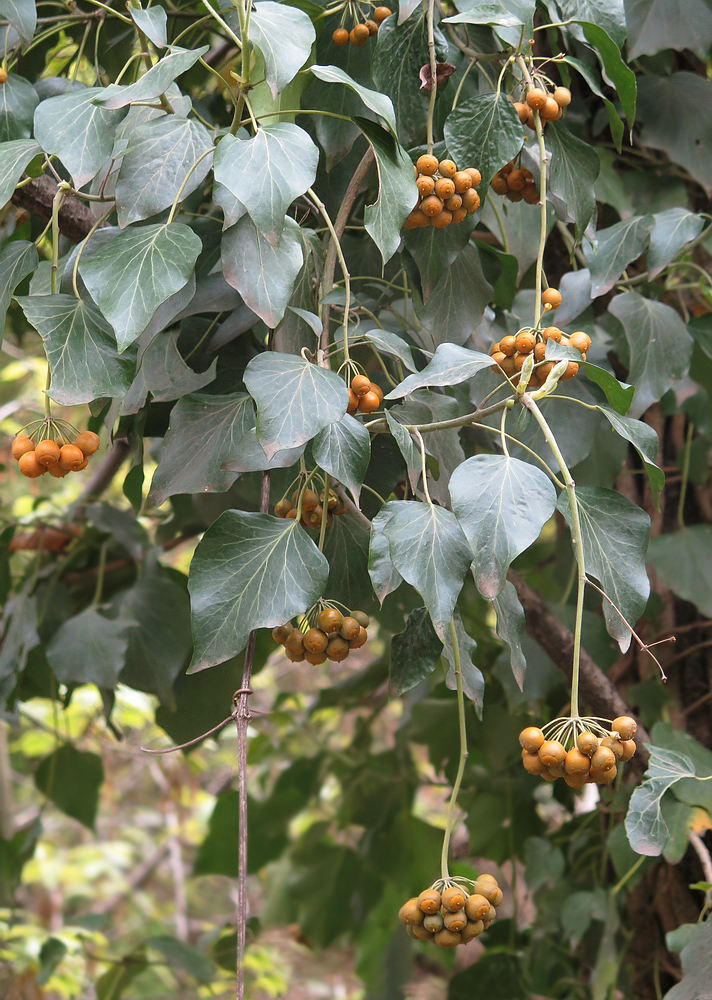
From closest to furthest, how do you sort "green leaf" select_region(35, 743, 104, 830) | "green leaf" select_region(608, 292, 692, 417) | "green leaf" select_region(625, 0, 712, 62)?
"green leaf" select_region(608, 292, 692, 417), "green leaf" select_region(625, 0, 712, 62), "green leaf" select_region(35, 743, 104, 830)

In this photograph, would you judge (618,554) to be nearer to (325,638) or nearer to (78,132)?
(325,638)

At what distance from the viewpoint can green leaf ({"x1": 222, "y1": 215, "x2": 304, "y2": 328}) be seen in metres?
0.45

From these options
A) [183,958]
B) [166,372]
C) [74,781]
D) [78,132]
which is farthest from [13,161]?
[183,958]

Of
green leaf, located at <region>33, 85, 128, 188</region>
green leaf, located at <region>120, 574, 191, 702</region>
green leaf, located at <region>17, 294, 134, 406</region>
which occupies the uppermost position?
green leaf, located at <region>33, 85, 128, 188</region>

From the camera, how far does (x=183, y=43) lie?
775 millimetres

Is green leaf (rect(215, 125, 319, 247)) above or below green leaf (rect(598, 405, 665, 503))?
above

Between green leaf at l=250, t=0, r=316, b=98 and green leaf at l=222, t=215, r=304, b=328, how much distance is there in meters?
0.07

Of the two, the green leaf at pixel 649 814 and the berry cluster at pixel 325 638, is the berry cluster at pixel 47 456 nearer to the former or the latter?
the berry cluster at pixel 325 638

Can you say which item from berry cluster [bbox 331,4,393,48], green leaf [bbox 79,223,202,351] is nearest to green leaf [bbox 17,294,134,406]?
green leaf [bbox 79,223,202,351]

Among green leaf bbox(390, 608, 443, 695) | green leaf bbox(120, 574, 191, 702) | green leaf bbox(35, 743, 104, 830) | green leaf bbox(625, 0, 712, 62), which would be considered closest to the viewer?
green leaf bbox(390, 608, 443, 695)

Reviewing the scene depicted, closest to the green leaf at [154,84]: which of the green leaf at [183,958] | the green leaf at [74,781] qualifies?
the green leaf at [74,781]

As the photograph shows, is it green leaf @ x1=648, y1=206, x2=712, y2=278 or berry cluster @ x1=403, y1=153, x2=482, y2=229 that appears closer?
berry cluster @ x1=403, y1=153, x2=482, y2=229

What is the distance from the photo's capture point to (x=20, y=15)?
1.81 feet

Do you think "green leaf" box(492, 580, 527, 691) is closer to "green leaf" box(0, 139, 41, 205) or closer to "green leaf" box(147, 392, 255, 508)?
"green leaf" box(147, 392, 255, 508)
